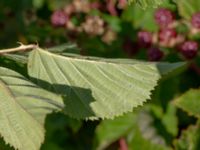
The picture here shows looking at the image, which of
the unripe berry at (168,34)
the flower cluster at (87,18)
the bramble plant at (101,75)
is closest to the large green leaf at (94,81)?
the bramble plant at (101,75)

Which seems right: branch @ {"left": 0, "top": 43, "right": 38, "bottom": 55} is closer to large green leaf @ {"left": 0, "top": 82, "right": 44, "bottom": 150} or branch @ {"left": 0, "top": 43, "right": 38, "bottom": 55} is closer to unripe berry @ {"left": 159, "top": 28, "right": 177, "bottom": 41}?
large green leaf @ {"left": 0, "top": 82, "right": 44, "bottom": 150}

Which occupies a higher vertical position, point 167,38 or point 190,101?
point 167,38

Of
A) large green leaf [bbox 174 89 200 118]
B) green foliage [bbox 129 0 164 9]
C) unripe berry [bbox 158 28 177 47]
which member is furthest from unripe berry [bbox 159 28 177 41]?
green foliage [bbox 129 0 164 9]

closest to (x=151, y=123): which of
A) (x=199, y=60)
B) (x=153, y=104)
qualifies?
(x=153, y=104)

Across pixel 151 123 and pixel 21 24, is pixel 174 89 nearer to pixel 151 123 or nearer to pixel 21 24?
pixel 151 123

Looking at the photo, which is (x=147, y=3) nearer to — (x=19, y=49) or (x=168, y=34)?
(x=19, y=49)

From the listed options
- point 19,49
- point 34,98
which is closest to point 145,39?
point 19,49

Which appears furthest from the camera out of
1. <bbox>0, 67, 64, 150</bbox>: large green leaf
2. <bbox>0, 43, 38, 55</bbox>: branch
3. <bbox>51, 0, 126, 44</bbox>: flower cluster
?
<bbox>51, 0, 126, 44</bbox>: flower cluster
